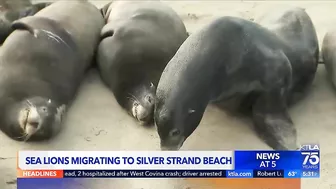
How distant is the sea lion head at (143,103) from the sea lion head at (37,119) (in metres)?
0.36

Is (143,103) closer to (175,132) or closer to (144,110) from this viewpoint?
(144,110)

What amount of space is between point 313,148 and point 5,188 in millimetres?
1260

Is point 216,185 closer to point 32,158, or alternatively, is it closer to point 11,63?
point 32,158

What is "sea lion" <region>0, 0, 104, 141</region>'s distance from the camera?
8.67 ft

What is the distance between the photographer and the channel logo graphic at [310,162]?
2184mm

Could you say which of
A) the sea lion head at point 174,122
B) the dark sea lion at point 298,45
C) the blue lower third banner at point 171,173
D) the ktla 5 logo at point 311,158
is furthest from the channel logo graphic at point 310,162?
the dark sea lion at point 298,45

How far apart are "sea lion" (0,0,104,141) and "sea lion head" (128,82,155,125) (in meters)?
0.33

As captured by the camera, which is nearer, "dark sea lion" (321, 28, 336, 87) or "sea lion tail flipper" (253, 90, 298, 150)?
"sea lion tail flipper" (253, 90, 298, 150)

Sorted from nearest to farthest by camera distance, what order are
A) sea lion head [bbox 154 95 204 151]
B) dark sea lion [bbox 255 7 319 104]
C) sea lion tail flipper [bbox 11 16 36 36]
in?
sea lion head [bbox 154 95 204 151] → dark sea lion [bbox 255 7 319 104] → sea lion tail flipper [bbox 11 16 36 36]

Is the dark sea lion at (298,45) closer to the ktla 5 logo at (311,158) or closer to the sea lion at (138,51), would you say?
the sea lion at (138,51)

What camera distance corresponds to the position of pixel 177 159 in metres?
2.16

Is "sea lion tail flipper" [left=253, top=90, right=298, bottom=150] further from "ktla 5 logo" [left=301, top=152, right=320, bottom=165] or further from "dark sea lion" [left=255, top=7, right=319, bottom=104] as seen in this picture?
"ktla 5 logo" [left=301, top=152, right=320, bottom=165]

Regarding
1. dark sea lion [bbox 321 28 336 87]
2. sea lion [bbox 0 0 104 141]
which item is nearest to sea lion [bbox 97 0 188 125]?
sea lion [bbox 0 0 104 141]

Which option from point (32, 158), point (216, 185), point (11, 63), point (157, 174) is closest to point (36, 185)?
point (32, 158)
